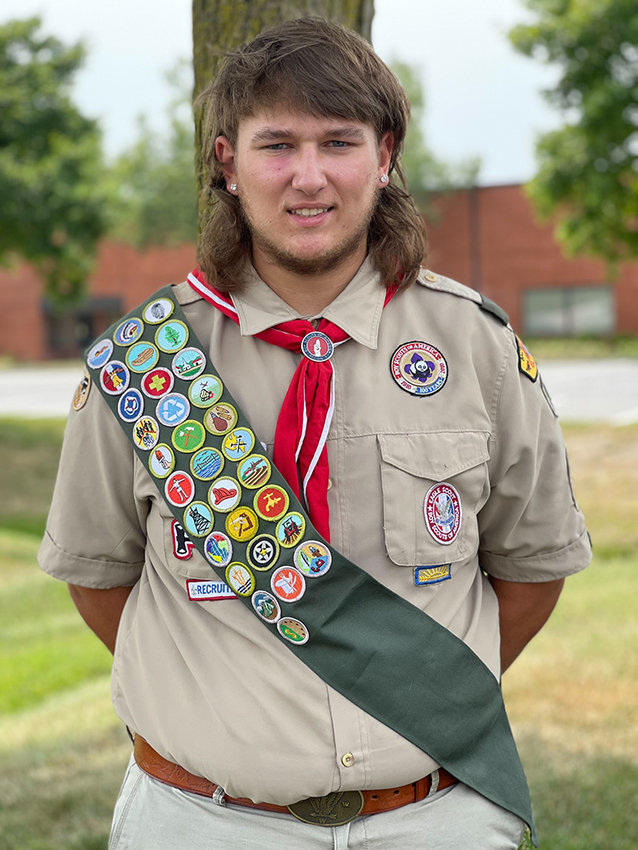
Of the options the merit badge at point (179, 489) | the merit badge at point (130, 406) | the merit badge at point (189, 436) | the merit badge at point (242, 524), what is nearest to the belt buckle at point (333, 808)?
the merit badge at point (242, 524)

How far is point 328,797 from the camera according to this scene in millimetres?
1894

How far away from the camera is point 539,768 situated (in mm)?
4105

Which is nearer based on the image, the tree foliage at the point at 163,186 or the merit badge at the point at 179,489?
the merit badge at the point at 179,489

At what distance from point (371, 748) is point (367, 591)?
0.29 meters

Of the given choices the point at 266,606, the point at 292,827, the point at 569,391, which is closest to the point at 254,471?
the point at 266,606

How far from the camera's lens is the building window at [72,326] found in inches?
1618

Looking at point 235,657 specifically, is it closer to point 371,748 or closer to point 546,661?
point 371,748

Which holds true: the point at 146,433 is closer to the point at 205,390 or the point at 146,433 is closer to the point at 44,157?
the point at 205,390

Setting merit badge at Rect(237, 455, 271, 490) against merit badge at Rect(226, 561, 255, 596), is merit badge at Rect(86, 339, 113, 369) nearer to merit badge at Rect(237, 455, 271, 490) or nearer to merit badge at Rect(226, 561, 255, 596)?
merit badge at Rect(237, 455, 271, 490)

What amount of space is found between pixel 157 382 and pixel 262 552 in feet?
1.39

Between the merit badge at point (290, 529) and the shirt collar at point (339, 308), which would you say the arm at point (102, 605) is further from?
the shirt collar at point (339, 308)

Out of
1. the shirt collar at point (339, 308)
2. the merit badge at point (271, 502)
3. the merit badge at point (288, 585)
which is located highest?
the shirt collar at point (339, 308)

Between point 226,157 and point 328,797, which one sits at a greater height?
point 226,157

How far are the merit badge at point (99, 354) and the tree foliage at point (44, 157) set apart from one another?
15.5m
